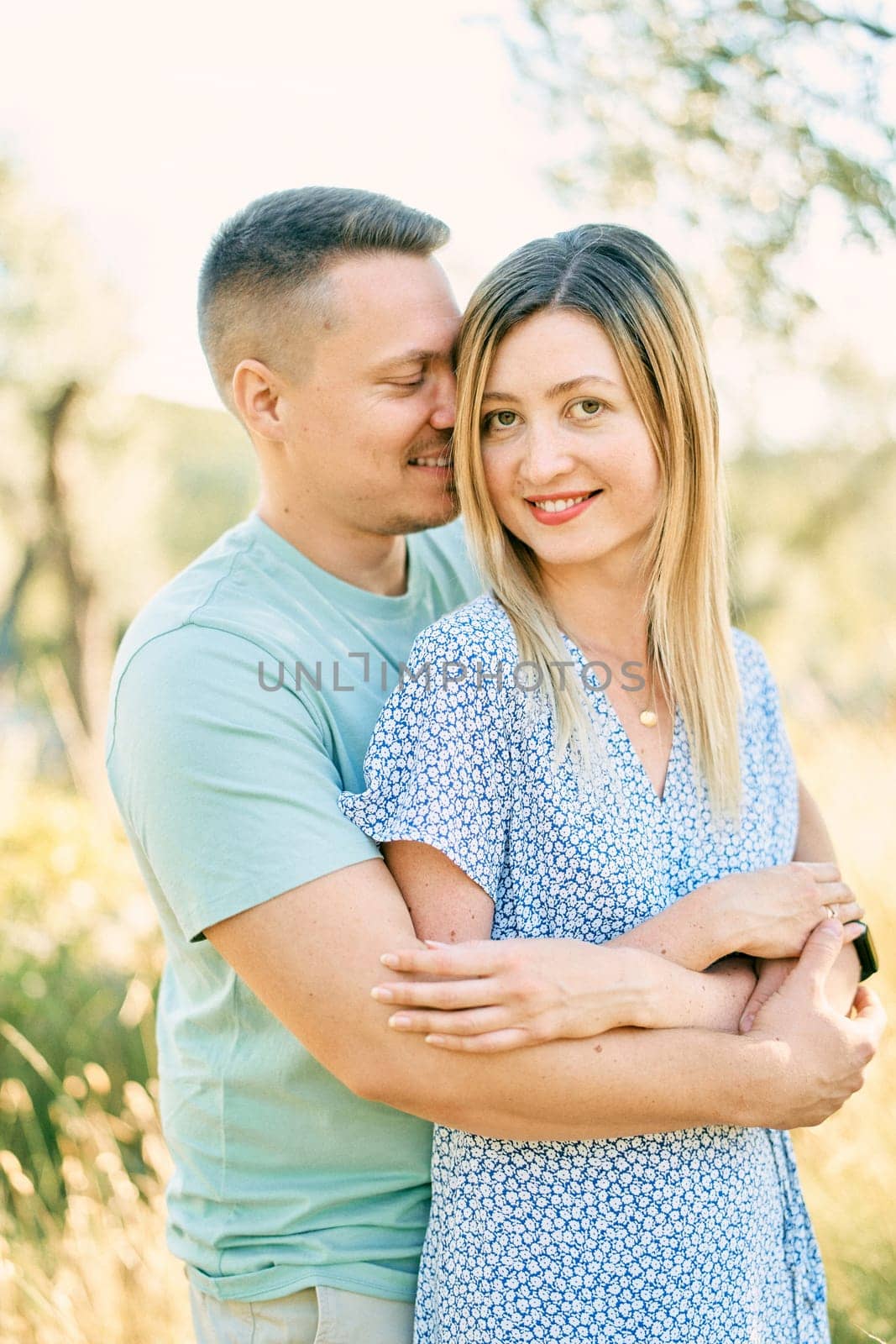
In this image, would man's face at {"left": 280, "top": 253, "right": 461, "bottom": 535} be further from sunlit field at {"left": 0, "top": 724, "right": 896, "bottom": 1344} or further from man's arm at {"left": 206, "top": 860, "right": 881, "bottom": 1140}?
sunlit field at {"left": 0, "top": 724, "right": 896, "bottom": 1344}

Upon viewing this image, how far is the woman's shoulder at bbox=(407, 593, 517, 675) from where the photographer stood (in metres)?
1.98

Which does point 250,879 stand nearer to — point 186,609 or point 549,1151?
point 186,609

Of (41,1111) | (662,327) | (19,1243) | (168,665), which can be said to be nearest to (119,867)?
(41,1111)

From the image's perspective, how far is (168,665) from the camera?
6.45ft

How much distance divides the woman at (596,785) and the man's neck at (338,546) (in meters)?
0.34

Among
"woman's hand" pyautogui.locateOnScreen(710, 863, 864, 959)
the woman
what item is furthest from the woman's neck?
"woman's hand" pyautogui.locateOnScreen(710, 863, 864, 959)

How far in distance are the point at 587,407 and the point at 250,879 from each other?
3.17 feet

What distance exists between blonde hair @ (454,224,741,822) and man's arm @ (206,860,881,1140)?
44cm

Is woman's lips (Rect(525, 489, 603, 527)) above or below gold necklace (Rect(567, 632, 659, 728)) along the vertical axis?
above

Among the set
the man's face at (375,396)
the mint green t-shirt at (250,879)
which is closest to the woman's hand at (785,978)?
the mint green t-shirt at (250,879)

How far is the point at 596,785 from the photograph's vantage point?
2.01m

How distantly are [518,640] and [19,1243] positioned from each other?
2210mm

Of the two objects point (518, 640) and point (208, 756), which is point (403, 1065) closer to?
point (208, 756)

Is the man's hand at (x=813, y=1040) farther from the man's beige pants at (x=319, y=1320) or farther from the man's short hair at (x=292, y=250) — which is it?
the man's short hair at (x=292, y=250)
